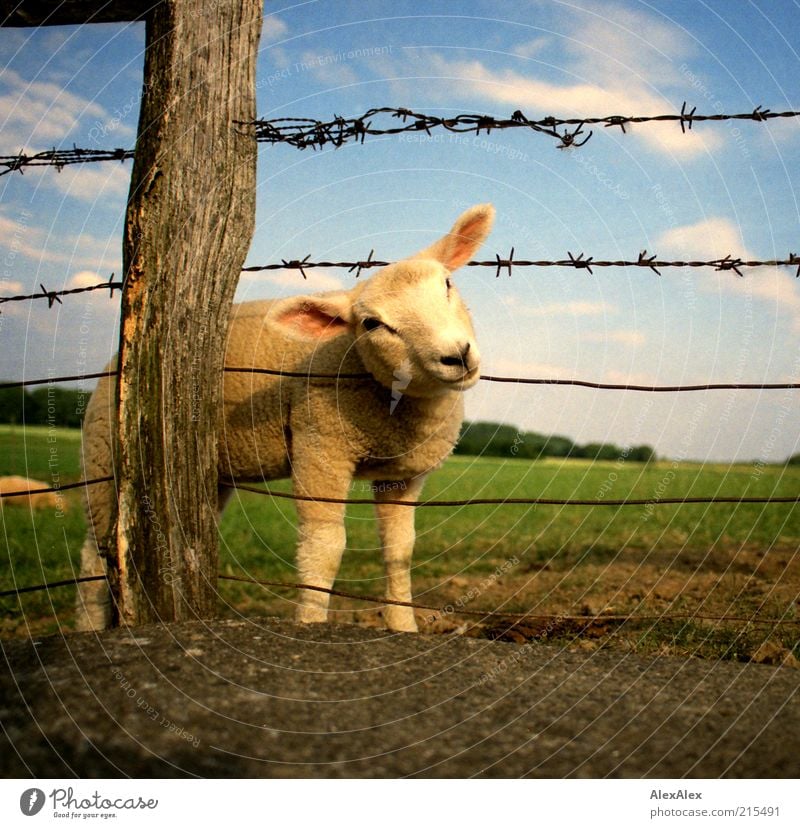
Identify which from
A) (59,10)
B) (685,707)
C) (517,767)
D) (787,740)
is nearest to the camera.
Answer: (517,767)

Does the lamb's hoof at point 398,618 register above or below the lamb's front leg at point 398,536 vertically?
below

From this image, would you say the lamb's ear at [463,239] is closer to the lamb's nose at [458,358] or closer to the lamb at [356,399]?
the lamb at [356,399]

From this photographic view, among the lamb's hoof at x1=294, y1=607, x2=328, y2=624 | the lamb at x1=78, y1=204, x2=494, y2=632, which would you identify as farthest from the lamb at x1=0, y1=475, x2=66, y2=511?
the lamb's hoof at x1=294, y1=607, x2=328, y2=624

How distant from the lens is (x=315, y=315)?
459cm

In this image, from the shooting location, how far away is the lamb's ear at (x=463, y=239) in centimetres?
473

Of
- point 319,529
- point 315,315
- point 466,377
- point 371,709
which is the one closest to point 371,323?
point 315,315

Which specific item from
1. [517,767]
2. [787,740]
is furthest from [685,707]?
[517,767]

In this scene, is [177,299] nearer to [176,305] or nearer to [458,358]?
[176,305]

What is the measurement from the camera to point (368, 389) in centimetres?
489

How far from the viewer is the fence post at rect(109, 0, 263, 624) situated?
387 cm

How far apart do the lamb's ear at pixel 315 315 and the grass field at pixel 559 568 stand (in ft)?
4.47

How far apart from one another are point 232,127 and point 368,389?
5.34ft

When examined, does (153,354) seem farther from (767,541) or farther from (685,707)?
(767,541)

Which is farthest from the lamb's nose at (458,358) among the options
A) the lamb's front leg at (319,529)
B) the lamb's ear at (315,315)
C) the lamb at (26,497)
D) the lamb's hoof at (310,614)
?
the lamb at (26,497)
